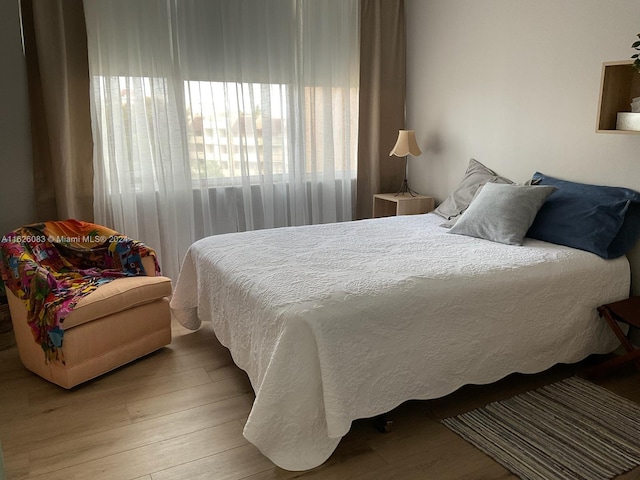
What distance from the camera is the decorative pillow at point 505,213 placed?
2.95 metres

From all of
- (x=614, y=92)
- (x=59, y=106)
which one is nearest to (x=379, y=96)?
(x=614, y=92)

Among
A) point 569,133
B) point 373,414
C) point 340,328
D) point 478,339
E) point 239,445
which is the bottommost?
point 239,445

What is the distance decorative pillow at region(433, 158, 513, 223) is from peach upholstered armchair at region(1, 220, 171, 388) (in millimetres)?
2039

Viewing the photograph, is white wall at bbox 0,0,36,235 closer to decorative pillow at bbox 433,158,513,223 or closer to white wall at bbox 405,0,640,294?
decorative pillow at bbox 433,158,513,223

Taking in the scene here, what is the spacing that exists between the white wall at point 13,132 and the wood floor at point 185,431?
3.54 ft

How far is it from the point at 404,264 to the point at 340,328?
0.65 m

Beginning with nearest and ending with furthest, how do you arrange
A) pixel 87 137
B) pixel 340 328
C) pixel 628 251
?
1. pixel 340 328
2. pixel 628 251
3. pixel 87 137

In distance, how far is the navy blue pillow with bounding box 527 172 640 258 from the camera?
2.78 meters

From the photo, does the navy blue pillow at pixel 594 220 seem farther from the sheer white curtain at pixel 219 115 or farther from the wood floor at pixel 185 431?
the sheer white curtain at pixel 219 115

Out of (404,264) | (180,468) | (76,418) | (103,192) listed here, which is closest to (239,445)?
(180,468)

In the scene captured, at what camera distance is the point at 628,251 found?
292 centimetres

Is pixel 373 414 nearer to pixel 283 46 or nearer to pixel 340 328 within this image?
pixel 340 328

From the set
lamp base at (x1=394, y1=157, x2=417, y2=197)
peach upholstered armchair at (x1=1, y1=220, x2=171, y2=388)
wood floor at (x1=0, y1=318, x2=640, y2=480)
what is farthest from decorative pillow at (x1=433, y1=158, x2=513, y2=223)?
peach upholstered armchair at (x1=1, y1=220, x2=171, y2=388)

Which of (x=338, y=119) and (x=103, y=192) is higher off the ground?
(x=338, y=119)
